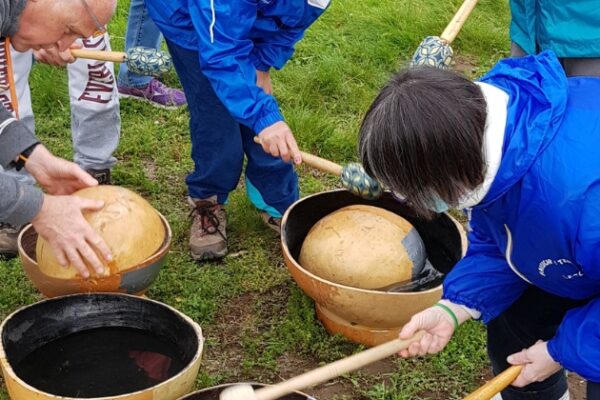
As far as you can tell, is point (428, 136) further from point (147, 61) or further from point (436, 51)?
point (147, 61)

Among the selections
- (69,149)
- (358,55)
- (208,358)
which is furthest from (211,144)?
(358,55)

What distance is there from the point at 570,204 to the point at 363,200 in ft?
5.25

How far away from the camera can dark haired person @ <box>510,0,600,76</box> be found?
3148 millimetres

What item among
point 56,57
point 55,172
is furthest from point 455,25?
point 55,172

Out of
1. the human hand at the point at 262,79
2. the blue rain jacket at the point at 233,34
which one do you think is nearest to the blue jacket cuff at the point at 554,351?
the blue rain jacket at the point at 233,34

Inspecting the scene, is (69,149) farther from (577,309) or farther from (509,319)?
(577,309)

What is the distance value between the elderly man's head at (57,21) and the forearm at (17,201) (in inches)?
18.8

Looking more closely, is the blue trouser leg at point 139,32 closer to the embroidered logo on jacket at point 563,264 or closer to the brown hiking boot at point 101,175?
the brown hiking boot at point 101,175

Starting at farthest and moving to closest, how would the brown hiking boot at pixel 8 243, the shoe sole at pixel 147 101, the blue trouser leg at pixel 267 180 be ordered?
the shoe sole at pixel 147 101 → the blue trouser leg at pixel 267 180 → the brown hiking boot at pixel 8 243

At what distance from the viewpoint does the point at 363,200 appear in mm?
3268

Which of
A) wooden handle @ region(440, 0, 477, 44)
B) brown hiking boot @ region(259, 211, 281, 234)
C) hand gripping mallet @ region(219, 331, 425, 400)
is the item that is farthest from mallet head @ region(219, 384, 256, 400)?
wooden handle @ region(440, 0, 477, 44)

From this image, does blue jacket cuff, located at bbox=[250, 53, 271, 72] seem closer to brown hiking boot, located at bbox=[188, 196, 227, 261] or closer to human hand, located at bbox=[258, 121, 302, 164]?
human hand, located at bbox=[258, 121, 302, 164]

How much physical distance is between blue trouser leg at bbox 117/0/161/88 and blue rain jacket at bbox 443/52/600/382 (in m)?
3.03

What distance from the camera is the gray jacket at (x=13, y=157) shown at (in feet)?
7.55
